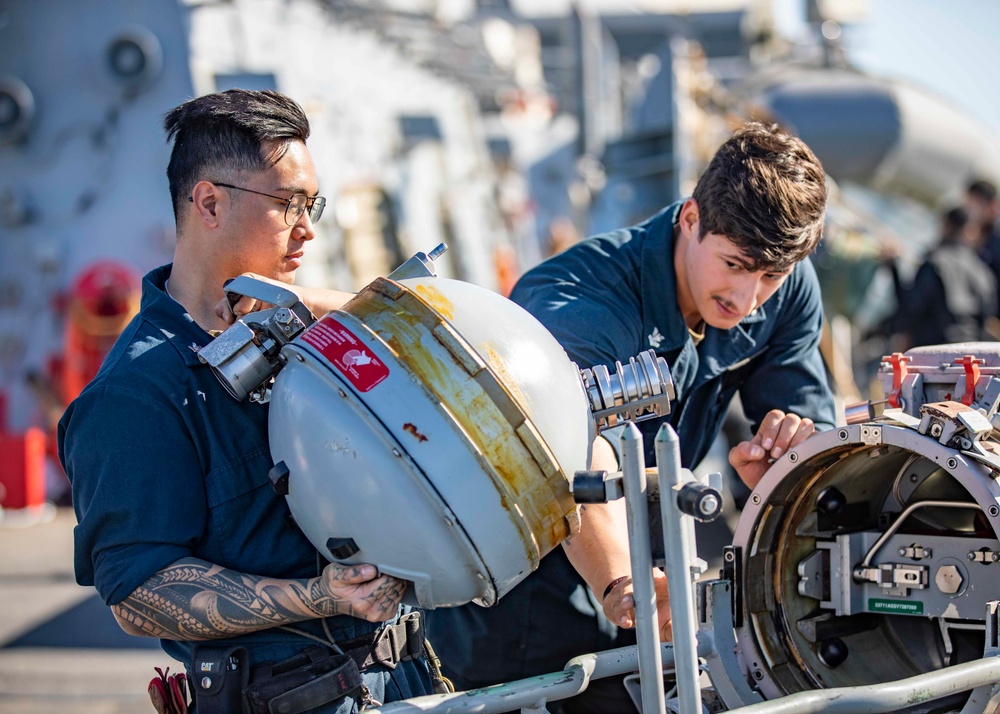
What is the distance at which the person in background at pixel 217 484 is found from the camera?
174cm

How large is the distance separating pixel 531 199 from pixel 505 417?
18681 mm

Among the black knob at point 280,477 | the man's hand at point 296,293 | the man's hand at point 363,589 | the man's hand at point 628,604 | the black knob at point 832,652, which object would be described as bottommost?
the black knob at point 832,652

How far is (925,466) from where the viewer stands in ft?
7.08

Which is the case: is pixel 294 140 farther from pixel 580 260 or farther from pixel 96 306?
pixel 96 306

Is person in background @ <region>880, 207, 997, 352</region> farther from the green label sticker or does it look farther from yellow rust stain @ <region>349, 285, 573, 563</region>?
yellow rust stain @ <region>349, 285, 573, 563</region>

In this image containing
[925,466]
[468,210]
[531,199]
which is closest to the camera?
[925,466]

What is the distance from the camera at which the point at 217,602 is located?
1.75 m

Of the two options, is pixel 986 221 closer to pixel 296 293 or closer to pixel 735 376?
pixel 735 376

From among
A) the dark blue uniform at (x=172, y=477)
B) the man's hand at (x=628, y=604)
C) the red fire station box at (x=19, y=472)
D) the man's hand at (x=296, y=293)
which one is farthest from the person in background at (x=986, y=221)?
the dark blue uniform at (x=172, y=477)

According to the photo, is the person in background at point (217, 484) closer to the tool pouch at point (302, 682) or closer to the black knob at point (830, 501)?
the tool pouch at point (302, 682)

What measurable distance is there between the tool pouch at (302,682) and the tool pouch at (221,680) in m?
0.02

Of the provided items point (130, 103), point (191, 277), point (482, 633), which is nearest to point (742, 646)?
point (482, 633)

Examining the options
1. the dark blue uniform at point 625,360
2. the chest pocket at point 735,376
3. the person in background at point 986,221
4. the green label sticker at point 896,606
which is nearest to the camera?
the green label sticker at point 896,606

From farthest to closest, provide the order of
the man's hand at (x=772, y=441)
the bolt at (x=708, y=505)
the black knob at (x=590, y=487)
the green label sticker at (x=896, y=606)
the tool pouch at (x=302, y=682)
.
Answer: the man's hand at (x=772, y=441) < the green label sticker at (x=896, y=606) < the tool pouch at (x=302, y=682) < the black knob at (x=590, y=487) < the bolt at (x=708, y=505)
